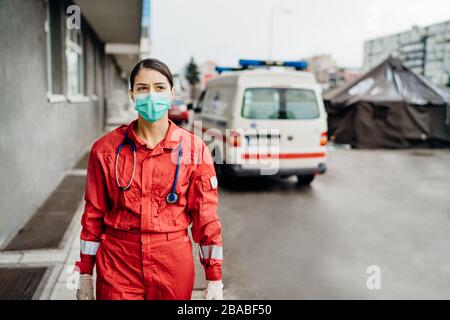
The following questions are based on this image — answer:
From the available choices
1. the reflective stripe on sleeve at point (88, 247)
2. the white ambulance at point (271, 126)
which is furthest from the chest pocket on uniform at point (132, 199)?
the white ambulance at point (271, 126)

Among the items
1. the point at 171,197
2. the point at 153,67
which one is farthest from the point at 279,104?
the point at 171,197

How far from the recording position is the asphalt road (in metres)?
4.37

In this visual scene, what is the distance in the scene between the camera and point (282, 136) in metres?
8.25

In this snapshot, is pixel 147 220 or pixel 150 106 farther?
pixel 150 106

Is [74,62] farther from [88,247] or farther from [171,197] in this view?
[171,197]

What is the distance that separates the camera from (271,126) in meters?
8.17

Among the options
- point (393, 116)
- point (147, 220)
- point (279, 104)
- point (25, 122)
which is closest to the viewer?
point (147, 220)

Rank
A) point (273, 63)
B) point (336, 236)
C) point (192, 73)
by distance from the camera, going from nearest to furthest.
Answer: point (336, 236), point (273, 63), point (192, 73)

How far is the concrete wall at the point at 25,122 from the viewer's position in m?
5.29

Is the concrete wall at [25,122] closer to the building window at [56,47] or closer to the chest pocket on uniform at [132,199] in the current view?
the building window at [56,47]

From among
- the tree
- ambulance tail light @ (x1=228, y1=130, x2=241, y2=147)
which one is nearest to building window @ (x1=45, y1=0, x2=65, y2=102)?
ambulance tail light @ (x1=228, y1=130, x2=241, y2=147)

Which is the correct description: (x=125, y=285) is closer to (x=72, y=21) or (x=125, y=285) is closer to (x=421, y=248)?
(x=421, y=248)

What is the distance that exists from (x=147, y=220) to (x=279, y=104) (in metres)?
6.53

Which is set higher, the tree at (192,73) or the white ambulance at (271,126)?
the tree at (192,73)
